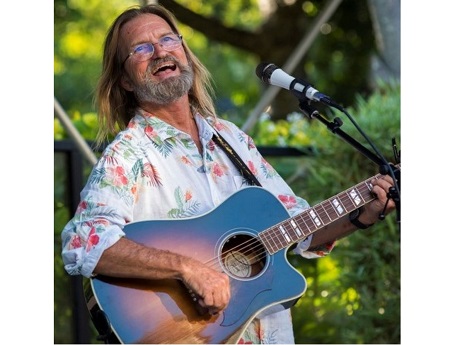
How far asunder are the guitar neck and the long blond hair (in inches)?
18.7

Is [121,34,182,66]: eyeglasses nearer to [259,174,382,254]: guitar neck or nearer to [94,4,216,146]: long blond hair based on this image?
[94,4,216,146]: long blond hair

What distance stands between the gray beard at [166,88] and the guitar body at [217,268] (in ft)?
1.27

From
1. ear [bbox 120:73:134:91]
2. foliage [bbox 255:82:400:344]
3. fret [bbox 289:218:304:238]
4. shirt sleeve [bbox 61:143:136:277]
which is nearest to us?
shirt sleeve [bbox 61:143:136:277]

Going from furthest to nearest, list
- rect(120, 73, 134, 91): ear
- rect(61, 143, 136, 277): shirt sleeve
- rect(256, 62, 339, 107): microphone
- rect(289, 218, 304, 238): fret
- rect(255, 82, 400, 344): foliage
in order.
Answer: rect(255, 82, 400, 344): foliage → rect(120, 73, 134, 91): ear → rect(289, 218, 304, 238): fret → rect(256, 62, 339, 107): microphone → rect(61, 143, 136, 277): shirt sleeve

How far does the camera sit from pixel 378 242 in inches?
192

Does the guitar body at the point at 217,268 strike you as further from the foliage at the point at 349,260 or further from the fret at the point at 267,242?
the foliage at the point at 349,260

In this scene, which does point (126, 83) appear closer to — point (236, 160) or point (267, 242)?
point (236, 160)

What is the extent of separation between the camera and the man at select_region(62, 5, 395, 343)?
2.80 meters

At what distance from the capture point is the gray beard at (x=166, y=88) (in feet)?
10.3

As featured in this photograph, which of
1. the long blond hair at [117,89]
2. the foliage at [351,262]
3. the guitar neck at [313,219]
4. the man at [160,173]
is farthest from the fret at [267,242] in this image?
the foliage at [351,262]

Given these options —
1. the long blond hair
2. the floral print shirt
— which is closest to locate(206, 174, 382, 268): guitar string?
the floral print shirt
